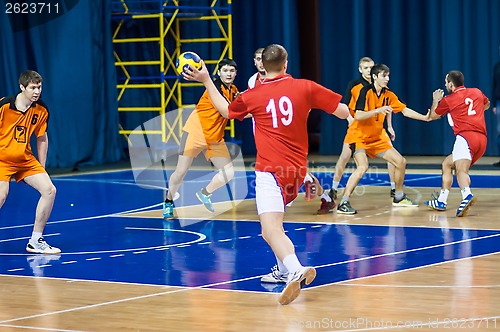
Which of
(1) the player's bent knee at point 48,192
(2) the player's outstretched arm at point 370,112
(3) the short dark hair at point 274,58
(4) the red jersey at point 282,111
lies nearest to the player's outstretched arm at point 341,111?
(4) the red jersey at point 282,111

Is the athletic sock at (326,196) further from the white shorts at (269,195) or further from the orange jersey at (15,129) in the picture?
the white shorts at (269,195)

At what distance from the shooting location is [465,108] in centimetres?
1082

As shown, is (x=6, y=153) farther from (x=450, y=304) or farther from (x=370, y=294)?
(x=450, y=304)

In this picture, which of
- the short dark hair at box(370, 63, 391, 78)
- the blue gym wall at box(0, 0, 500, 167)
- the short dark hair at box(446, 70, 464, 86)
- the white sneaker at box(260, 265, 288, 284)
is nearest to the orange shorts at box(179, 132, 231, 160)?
the short dark hair at box(370, 63, 391, 78)

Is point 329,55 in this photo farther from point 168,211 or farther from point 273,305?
point 273,305

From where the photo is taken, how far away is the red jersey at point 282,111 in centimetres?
681

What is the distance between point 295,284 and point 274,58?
1.57 meters

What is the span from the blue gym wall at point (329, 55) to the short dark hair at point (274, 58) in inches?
463

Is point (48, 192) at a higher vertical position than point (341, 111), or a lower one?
lower

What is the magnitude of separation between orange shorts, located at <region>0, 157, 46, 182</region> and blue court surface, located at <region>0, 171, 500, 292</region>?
2.37ft

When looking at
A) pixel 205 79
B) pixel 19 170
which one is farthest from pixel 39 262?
pixel 205 79

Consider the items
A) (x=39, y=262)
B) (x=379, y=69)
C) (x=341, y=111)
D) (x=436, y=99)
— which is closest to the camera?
(x=341, y=111)

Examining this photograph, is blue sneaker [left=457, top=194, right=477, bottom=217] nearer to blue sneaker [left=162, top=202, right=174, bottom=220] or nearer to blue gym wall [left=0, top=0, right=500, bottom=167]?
blue sneaker [left=162, top=202, right=174, bottom=220]

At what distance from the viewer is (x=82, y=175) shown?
55.9ft
